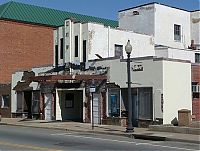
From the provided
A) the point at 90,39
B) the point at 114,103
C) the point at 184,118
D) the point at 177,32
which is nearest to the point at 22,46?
the point at 90,39

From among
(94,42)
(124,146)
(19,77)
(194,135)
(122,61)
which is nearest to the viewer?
(124,146)

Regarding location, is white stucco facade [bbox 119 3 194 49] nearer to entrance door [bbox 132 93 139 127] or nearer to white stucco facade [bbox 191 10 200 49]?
white stucco facade [bbox 191 10 200 49]

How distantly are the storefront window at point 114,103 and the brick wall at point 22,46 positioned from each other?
62.6 feet

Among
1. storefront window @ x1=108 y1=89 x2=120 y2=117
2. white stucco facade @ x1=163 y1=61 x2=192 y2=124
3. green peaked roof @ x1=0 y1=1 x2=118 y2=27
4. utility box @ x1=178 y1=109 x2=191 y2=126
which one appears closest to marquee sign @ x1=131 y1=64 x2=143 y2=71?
white stucco facade @ x1=163 y1=61 x2=192 y2=124

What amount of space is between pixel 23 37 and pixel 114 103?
71.5 feet

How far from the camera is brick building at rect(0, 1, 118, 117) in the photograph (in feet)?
151

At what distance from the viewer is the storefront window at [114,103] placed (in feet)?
94.3

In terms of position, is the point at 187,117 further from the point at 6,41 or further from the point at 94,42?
the point at 6,41

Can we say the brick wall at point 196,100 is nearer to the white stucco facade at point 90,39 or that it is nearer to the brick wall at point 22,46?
the white stucco facade at point 90,39

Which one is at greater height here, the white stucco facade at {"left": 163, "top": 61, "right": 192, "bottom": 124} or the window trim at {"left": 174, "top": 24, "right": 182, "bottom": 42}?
the window trim at {"left": 174, "top": 24, "right": 182, "bottom": 42}

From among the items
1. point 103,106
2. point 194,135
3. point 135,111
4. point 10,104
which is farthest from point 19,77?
point 194,135

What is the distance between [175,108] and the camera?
87.6 feet

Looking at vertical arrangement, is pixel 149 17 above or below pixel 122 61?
above

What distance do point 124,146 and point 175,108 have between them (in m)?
10.3
